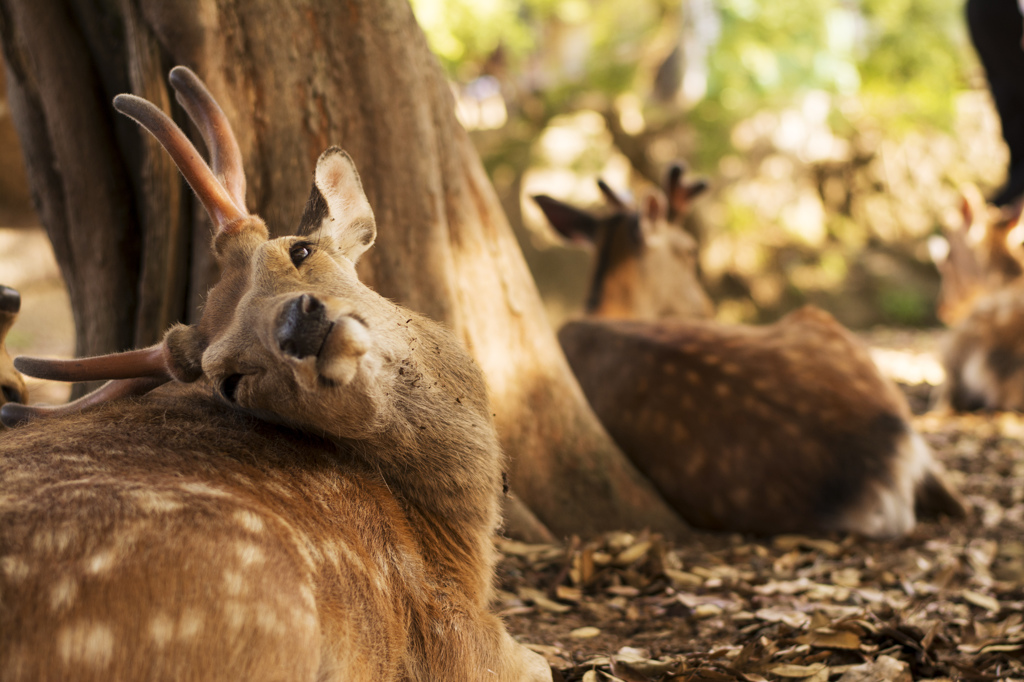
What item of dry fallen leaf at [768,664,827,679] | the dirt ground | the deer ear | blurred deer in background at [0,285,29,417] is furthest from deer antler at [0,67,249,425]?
dry fallen leaf at [768,664,827,679]

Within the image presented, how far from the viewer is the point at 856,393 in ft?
13.0

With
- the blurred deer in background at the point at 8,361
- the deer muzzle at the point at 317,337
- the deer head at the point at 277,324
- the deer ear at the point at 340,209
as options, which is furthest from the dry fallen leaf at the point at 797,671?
the blurred deer in background at the point at 8,361

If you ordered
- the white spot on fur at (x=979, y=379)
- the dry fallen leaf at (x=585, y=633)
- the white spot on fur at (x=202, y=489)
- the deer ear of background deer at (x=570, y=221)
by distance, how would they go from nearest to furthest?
the white spot on fur at (x=202, y=489)
the dry fallen leaf at (x=585, y=633)
the white spot on fur at (x=979, y=379)
the deer ear of background deer at (x=570, y=221)

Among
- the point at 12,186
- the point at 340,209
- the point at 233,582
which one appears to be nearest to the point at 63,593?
the point at 233,582

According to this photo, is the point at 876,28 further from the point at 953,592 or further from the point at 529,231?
the point at 953,592

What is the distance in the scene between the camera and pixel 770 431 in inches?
152

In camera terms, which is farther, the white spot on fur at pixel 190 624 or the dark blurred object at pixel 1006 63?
the dark blurred object at pixel 1006 63

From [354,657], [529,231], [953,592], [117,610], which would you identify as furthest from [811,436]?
[529,231]

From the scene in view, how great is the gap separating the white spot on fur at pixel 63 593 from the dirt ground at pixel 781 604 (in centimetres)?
140

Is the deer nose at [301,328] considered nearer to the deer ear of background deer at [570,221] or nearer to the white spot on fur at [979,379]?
the deer ear of background deer at [570,221]

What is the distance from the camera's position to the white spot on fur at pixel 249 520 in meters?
1.75

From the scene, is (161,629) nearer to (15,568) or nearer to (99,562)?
(99,562)

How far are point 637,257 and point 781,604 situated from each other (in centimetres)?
374

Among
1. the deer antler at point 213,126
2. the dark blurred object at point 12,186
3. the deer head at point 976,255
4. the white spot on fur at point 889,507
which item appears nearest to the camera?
the deer antler at point 213,126
